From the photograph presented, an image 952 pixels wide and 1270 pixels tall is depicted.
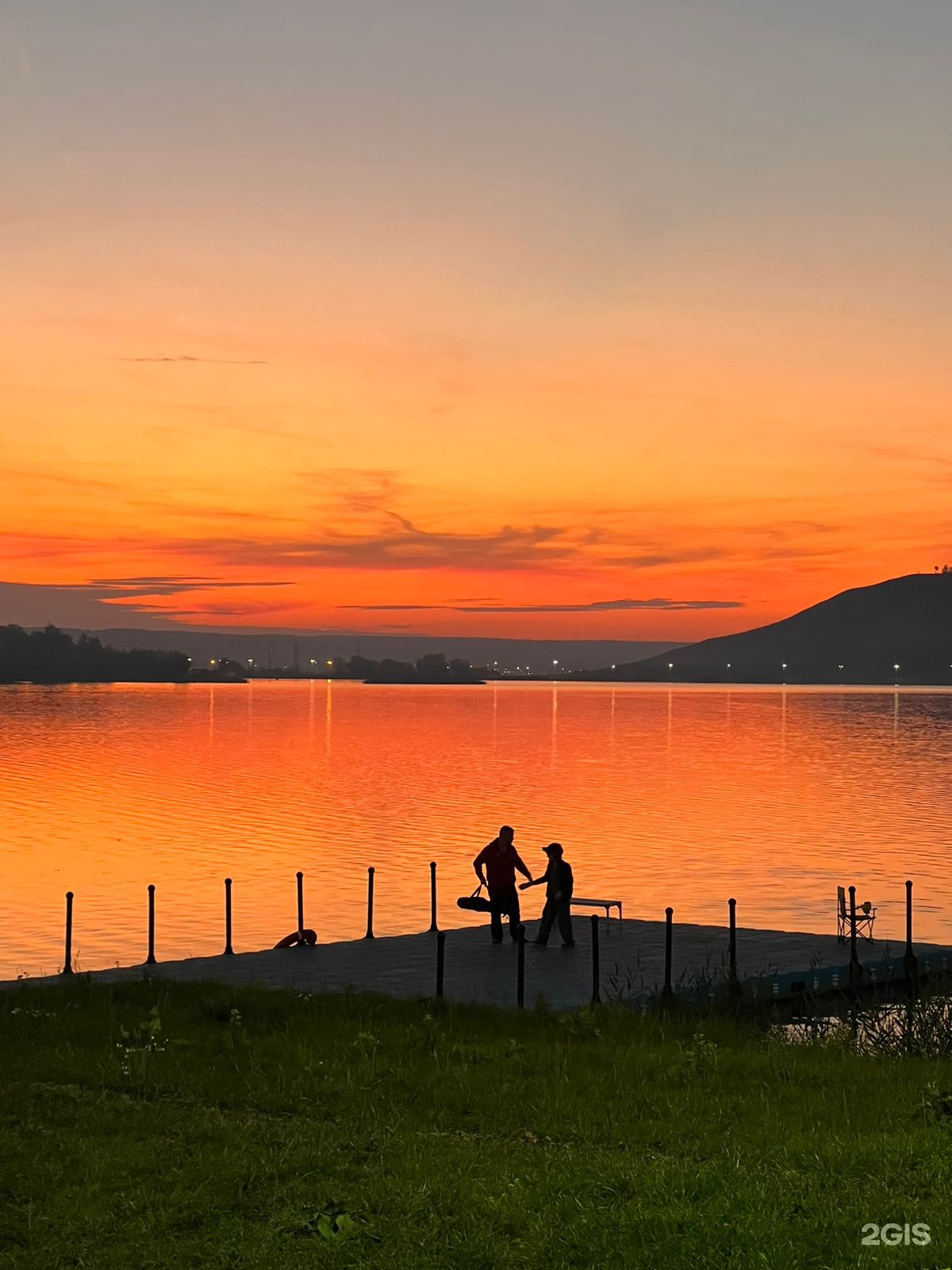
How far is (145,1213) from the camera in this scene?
392 inches

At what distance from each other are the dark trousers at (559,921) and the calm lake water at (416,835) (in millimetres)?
11882

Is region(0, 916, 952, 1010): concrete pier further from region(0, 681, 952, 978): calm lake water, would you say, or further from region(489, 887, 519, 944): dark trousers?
region(0, 681, 952, 978): calm lake water

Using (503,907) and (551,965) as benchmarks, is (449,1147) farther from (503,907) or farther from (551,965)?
(503,907)

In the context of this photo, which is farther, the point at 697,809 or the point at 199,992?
the point at 697,809

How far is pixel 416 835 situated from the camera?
205 feet

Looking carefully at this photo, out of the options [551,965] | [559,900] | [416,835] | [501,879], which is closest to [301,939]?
[501,879]

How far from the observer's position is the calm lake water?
43000 mm

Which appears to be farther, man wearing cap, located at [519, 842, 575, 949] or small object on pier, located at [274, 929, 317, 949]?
small object on pier, located at [274, 929, 317, 949]

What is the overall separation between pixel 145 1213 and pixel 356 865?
43000 millimetres

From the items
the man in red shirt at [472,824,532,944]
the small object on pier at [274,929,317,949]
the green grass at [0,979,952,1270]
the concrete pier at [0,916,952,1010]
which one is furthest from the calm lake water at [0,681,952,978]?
the green grass at [0,979,952,1270]

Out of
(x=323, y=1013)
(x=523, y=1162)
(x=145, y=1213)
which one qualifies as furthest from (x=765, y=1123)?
(x=323, y=1013)

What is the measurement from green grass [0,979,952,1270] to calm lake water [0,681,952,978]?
19727mm

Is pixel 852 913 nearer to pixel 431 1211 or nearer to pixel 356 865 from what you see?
pixel 431 1211

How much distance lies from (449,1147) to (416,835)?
168 feet
